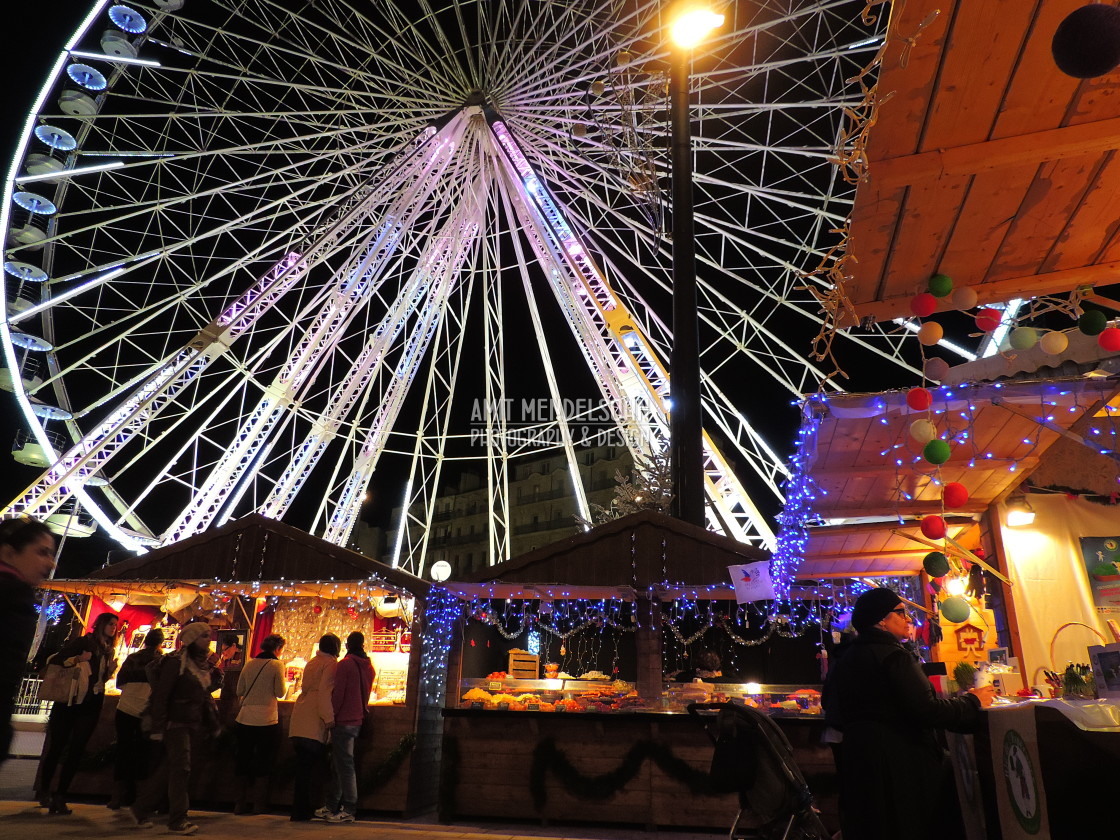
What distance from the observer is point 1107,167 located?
368cm

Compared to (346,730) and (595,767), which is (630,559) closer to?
(595,767)

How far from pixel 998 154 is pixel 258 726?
7898 mm

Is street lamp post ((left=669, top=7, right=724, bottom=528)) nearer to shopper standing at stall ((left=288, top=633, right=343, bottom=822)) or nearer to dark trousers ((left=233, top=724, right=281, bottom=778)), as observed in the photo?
shopper standing at stall ((left=288, top=633, right=343, bottom=822))

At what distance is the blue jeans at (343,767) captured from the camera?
7.69 m

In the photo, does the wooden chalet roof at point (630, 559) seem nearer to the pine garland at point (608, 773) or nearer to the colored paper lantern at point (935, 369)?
the pine garland at point (608, 773)

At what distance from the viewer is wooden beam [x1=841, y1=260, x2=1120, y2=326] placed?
4.46 metres

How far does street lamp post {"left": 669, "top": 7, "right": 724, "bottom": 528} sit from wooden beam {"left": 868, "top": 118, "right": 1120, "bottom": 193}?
20.1 ft

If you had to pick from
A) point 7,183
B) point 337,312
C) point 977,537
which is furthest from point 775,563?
point 7,183

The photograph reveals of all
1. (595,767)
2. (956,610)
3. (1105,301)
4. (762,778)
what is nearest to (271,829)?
(595,767)

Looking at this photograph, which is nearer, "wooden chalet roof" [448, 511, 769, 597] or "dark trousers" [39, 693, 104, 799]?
"dark trousers" [39, 693, 104, 799]

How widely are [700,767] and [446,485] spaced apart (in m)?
60.3

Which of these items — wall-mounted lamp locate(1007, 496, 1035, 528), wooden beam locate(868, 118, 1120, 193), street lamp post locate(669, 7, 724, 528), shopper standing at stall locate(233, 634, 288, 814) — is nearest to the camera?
wooden beam locate(868, 118, 1120, 193)

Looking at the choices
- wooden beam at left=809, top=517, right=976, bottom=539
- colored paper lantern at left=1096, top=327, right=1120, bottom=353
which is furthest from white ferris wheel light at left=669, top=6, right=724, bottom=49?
colored paper lantern at left=1096, top=327, right=1120, bottom=353

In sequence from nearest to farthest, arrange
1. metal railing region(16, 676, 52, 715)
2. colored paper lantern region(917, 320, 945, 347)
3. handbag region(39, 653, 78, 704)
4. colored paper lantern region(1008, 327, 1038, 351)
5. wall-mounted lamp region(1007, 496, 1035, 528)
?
colored paper lantern region(1008, 327, 1038, 351) → colored paper lantern region(917, 320, 945, 347) → wall-mounted lamp region(1007, 496, 1035, 528) → handbag region(39, 653, 78, 704) → metal railing region(16, 676, 52, 715)
